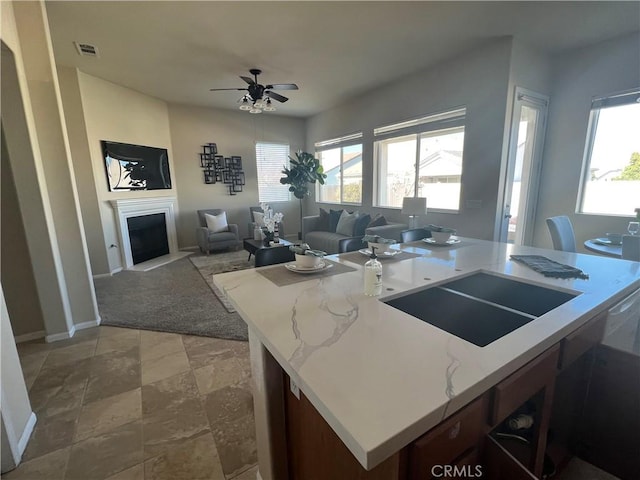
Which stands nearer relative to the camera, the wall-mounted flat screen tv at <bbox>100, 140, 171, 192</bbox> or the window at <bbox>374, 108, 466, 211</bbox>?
the window at <bbox>374, 108, 466, 211</bbox>

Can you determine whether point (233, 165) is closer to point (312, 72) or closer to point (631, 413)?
point (312, 72)

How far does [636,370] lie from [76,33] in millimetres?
5076

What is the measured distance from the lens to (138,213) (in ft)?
16.3

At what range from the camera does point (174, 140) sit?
568 centimetres

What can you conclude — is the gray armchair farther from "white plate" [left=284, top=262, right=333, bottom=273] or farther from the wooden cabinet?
the wooden cabinet

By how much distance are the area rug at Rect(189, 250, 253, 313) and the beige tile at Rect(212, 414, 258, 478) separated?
8.07 feet

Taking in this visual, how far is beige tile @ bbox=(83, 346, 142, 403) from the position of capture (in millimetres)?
1930

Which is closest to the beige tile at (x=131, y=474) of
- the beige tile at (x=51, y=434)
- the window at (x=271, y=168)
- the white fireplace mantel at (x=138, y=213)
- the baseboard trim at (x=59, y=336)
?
the beige tile at (x=51, y=434)

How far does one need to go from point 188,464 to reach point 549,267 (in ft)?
6.72

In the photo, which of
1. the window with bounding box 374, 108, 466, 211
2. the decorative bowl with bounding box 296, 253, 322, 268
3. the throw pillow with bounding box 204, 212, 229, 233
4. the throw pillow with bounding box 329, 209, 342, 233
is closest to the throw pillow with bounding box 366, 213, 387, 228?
the window with bounding box 374, 108, 466, 211

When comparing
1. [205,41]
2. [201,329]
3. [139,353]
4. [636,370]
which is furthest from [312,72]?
[636,370]

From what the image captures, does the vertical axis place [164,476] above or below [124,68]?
below

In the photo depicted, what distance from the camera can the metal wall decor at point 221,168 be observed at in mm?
6016

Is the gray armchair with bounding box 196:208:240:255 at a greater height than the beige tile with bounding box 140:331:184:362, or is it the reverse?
the gray armchair with bounding box 196:208:240:255
